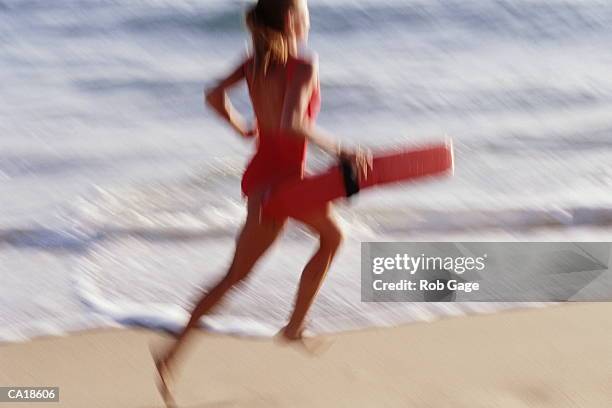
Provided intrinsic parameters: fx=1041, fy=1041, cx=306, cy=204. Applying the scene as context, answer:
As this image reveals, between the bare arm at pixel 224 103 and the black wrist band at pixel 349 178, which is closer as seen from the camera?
the black wrist band at pixel 349 178

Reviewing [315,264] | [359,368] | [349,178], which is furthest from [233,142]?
[349,178]

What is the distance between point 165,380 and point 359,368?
686mm

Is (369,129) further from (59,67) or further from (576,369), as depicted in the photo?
(576,369)

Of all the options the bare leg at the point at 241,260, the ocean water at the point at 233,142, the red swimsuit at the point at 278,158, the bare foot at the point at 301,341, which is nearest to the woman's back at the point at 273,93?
the red swimsuit at the point at 278,158

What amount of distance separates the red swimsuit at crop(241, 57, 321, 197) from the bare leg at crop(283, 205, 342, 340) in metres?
0.16

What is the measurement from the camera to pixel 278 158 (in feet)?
10.5

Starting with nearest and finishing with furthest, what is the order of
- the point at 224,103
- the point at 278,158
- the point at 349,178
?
the point at 349,178, the point at 278,158, the point at 224,103

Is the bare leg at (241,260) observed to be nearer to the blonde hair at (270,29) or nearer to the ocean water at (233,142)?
the blonde hair at (270,29)

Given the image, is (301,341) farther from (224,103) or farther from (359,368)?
(224,103)

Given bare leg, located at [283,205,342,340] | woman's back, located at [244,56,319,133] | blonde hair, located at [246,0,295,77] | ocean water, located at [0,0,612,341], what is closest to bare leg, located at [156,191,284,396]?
bare leg, located at [283,205,342,340]

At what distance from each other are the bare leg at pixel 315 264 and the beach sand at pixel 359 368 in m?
0.20

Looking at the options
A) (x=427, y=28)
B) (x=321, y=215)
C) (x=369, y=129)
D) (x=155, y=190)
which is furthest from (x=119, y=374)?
(x=427, y=28)

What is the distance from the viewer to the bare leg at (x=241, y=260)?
10.7ft

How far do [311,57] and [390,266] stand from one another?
6.89 feet
